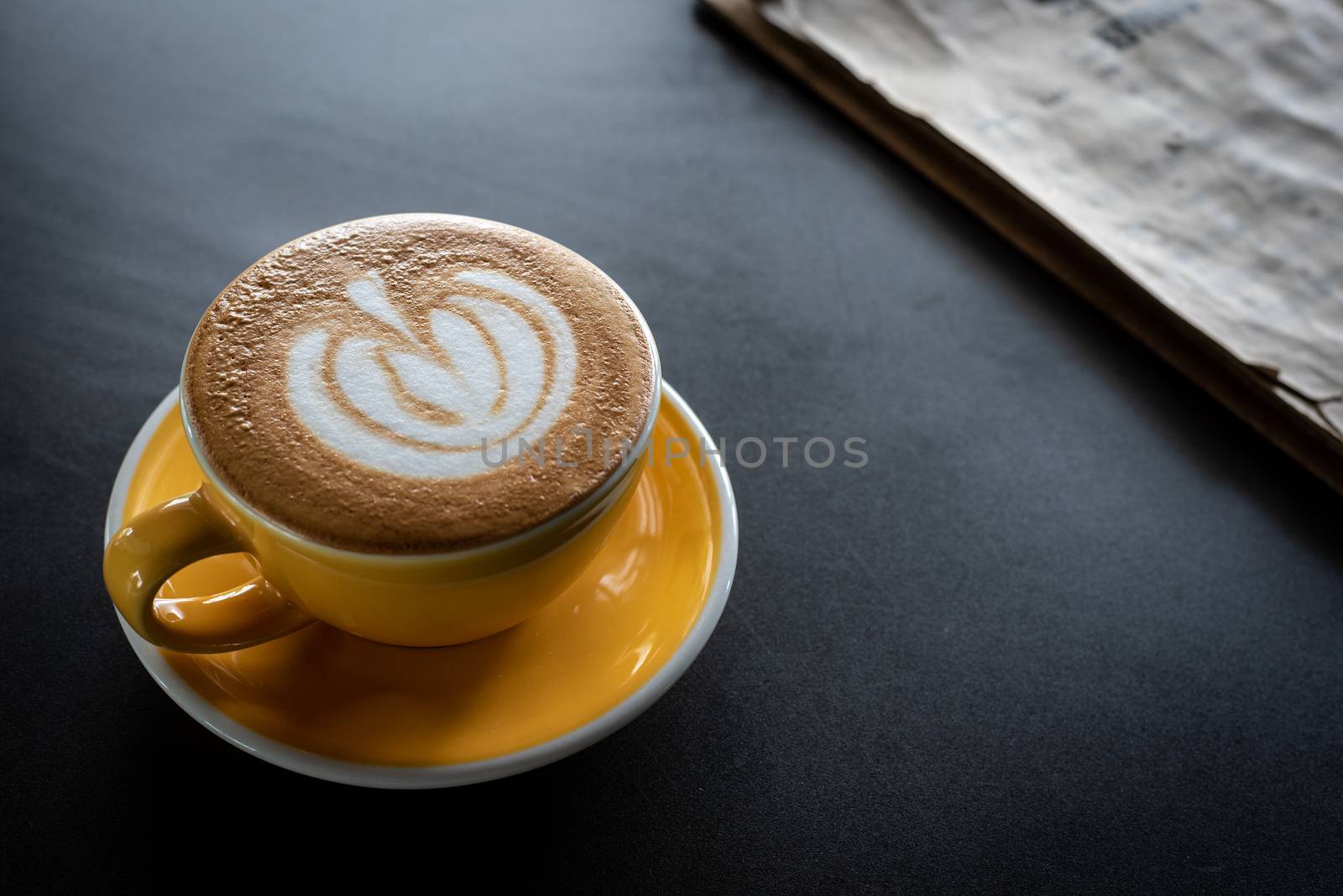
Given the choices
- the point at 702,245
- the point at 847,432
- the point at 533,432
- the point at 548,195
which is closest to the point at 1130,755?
the point at 847,432

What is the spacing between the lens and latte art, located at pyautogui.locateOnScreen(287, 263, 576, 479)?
0.49 meters

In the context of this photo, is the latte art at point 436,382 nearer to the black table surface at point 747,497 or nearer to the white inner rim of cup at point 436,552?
the white inner rim of cup at point 436,552

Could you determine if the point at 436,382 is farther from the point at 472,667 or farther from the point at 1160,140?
the point at 1160,140

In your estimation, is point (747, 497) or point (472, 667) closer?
point (472, 667)

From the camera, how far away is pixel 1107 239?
99cm

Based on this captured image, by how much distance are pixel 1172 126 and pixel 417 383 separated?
99cm

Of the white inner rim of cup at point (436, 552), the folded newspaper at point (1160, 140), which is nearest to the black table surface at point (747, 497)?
the folded newspaper at point (1160, 140)

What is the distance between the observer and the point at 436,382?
0.52 metres

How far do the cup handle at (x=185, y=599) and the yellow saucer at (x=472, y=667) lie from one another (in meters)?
0.03

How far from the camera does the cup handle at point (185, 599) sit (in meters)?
0.48

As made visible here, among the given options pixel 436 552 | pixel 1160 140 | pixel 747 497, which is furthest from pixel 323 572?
pixel 1160 140

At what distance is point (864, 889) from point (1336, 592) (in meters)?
0.50

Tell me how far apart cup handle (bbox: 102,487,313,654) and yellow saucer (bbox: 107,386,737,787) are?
1.1 inches

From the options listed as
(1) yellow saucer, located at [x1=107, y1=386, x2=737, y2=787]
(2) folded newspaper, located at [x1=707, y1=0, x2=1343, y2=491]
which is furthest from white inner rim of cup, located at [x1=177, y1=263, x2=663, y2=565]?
(2) folded newspaper, located at [x1=707, y1=0, x2=1343, y2=491]
